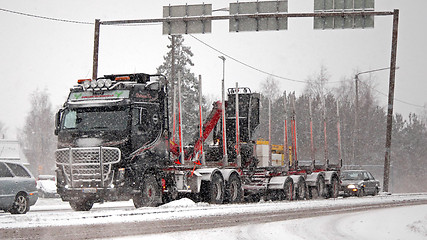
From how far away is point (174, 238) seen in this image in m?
11.3

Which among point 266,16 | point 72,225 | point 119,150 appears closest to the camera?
point 72,225

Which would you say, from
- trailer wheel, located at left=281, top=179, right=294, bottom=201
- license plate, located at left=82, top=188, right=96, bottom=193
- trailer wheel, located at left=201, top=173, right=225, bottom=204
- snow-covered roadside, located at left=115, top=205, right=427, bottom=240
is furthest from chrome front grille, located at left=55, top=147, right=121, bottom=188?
trailer wheel, located at left=281, top=179, right=294, bottom=201

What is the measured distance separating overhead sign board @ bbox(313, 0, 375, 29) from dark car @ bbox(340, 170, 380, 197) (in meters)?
10.9

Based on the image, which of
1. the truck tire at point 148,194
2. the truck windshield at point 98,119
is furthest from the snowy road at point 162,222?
the truck windshield at point 98,119

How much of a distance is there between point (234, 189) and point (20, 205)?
27.2 ft

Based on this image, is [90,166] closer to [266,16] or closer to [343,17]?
[266,16]

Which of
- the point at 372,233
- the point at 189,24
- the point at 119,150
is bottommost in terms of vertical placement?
the point at 372,233

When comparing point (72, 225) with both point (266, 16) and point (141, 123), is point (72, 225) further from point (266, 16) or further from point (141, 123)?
point (266, 16)

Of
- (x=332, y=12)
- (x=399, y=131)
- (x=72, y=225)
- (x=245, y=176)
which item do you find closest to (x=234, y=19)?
(x=332, y=12)

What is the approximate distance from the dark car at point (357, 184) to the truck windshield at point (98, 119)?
1732 cm

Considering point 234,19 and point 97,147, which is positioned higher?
point 234,19

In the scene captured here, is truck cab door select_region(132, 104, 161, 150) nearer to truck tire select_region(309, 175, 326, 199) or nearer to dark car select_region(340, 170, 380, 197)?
truck tire select_region(309, 175, 326, 199)

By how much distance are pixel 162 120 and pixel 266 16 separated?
6634 mm

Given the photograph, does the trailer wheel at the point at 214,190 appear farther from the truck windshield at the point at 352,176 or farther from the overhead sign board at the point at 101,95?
the truck windshield at the point at 352,176
